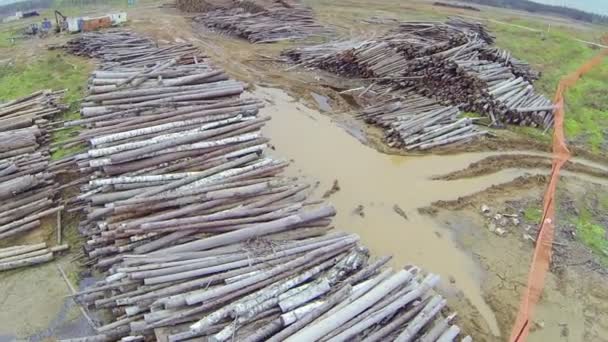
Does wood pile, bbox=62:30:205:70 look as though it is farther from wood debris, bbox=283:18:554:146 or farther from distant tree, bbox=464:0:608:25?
distant tree, bbox=464:0:608:25

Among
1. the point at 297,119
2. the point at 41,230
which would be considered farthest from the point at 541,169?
the point at 41,230

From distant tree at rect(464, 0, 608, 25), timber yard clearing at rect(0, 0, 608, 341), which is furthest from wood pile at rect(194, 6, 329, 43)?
distant tree at rect(464, 0, 608, 25)

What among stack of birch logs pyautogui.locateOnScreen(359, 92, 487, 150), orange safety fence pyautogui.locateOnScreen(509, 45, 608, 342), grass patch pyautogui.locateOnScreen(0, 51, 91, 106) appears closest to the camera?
orange safety fence pyautogui.locateOnScreen(509, 45, 608, 342)

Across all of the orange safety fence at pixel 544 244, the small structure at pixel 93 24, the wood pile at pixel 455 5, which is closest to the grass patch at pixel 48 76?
the small structure at pixel 93 24

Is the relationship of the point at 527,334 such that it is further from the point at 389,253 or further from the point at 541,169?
the point at 541,169

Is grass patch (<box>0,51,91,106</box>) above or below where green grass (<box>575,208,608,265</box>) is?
above

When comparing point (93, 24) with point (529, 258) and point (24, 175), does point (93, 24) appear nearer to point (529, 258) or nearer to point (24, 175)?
point (24, 175)

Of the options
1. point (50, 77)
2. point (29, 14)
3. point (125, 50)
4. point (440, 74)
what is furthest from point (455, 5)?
point (29, 14)

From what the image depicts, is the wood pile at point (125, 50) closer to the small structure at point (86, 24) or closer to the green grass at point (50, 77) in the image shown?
the green grass at point (50, 77)
